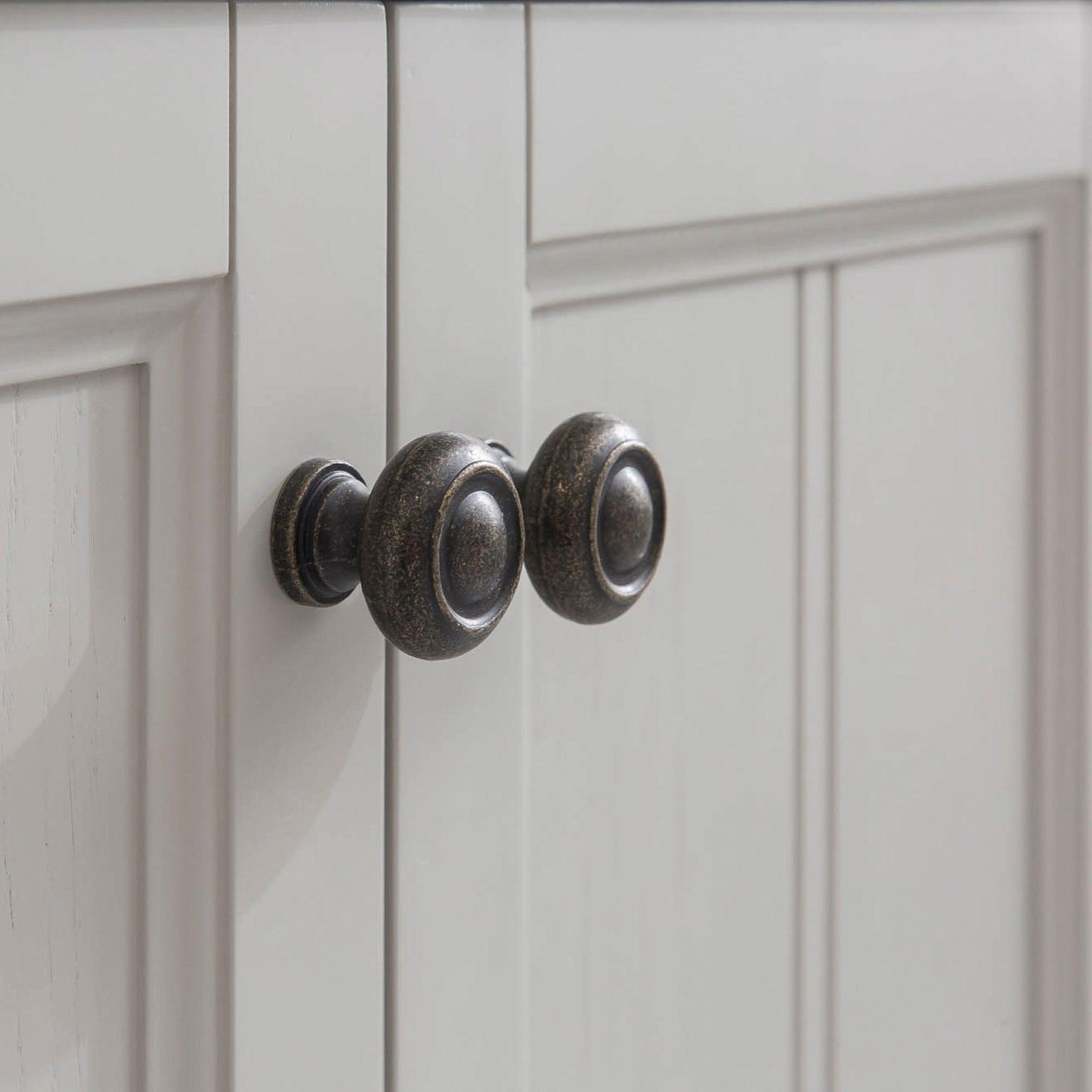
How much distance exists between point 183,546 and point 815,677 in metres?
0.24

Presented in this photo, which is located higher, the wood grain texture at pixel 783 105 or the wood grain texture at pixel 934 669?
the wood grain texture at pixel 783 105

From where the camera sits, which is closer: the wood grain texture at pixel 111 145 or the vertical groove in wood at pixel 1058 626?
the wood grain texture at pixel 111 145

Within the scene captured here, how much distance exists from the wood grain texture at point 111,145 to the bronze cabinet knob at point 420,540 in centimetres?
5

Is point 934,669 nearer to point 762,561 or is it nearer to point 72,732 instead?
point 762,561

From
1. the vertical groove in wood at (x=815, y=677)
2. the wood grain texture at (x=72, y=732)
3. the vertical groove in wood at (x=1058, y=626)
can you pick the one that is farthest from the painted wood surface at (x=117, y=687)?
the vertical groove in wood at (x=1058, y=626)

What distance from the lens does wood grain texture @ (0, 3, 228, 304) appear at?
0.79 ft

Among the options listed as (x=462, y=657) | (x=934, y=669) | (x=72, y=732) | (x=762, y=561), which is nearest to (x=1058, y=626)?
(x=934, y=669)

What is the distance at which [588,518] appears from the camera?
0.31 m

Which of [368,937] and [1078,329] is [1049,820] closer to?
[1078,329]

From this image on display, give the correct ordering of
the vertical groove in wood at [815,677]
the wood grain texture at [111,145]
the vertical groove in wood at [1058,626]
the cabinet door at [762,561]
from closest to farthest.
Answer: the wood grain texture at [111,145] < the cabinet door at [762,561] < the vertical groove in wood at [815,677] < the vertical groove in wood at [1058,626]

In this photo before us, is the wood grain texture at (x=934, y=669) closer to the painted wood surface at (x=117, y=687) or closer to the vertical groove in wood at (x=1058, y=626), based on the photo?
the vertical groove in wood at (x=1058, y=626)

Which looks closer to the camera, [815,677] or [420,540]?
[420,540]

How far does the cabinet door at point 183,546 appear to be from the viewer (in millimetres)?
253

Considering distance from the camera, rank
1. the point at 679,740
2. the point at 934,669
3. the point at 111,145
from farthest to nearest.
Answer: the point at 934,669
the point at 679,740
the point at 111,145
